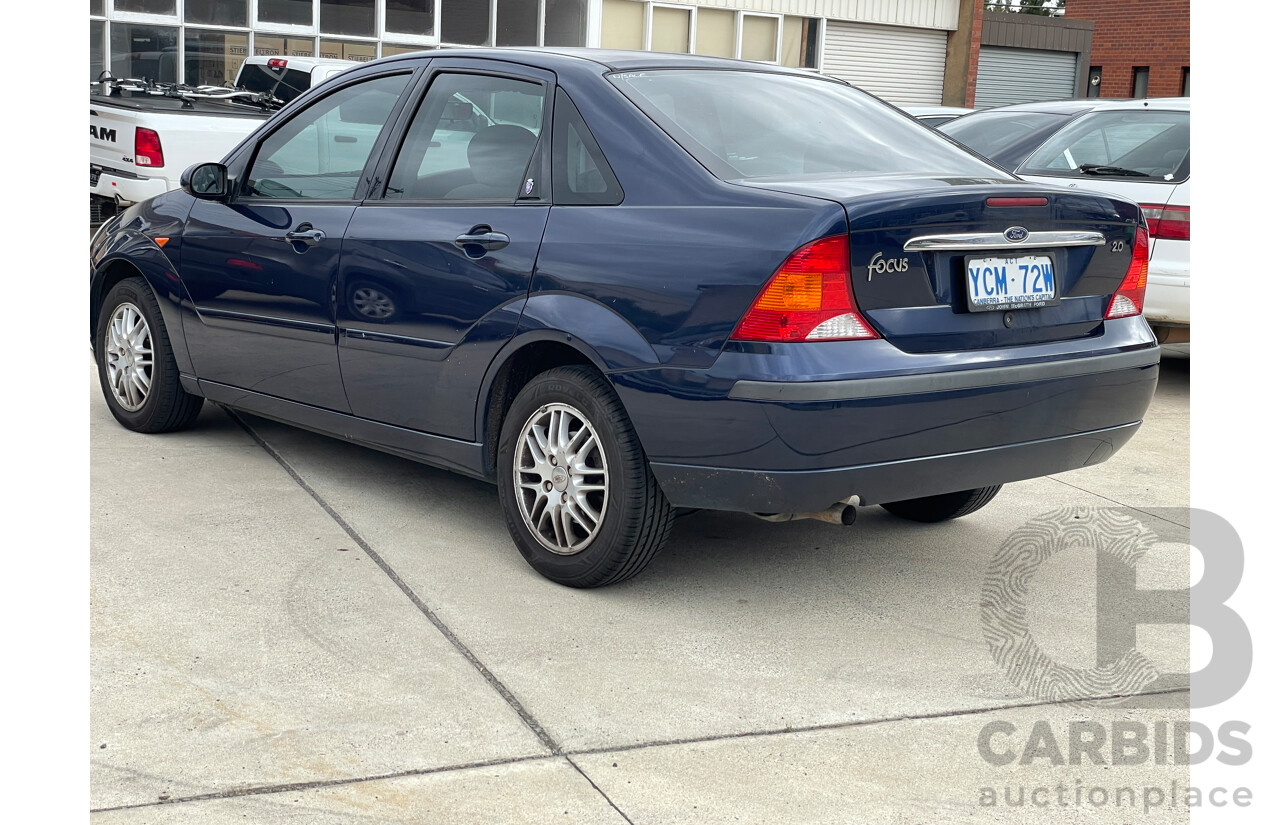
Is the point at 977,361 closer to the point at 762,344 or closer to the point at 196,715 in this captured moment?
the point at 762,344

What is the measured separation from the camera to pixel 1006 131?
885 centimetres

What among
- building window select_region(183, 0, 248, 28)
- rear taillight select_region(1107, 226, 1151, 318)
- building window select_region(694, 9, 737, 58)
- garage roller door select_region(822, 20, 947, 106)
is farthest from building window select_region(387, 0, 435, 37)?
rear taillight select_region(1107, 226, 1151, 318)

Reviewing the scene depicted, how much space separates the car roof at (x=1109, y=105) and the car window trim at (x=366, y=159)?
5.10 meters

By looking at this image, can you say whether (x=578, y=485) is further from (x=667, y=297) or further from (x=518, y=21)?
(x=518, y=21)

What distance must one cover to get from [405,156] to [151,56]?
50.1 feet

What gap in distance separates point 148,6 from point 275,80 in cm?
514

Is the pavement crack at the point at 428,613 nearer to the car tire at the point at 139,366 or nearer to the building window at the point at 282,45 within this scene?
the car tire at the point at 139,366

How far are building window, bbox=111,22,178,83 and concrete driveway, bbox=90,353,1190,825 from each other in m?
14.5

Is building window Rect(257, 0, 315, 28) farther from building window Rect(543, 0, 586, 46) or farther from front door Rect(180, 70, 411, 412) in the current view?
front door Rect(180, 70, 411, 412)

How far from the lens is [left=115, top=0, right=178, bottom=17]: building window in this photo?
17989 millimetres

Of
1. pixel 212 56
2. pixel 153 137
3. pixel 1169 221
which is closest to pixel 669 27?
pixel 212 56

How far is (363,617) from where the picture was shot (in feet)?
12.9

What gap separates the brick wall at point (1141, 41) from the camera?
3328cm
